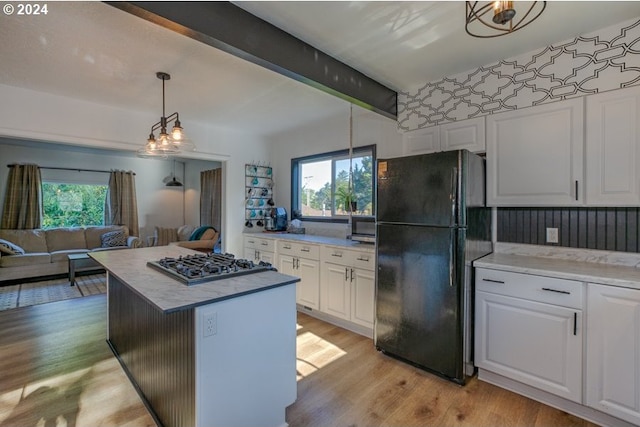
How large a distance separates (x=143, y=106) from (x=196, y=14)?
2.20 meters

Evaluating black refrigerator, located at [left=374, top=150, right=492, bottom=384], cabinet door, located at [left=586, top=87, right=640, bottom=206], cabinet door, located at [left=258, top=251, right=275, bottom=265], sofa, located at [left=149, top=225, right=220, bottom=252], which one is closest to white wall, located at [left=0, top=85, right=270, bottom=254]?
cabinet door, located at [left=258, top=251, right=275, bottom=265]

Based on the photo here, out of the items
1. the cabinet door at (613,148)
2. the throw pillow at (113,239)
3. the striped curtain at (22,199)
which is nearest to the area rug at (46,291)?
the throw pillow at (113,239)

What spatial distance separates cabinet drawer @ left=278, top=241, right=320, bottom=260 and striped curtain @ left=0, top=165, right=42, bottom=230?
202 inches

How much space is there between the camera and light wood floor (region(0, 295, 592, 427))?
5.86 feet

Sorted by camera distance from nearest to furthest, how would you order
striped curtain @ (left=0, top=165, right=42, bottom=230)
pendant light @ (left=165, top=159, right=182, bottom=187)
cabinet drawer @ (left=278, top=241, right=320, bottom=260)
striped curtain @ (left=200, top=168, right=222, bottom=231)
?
cabinet drawer @ (left=278, top=241, right=320, bottom=260)
striped curtain @ (left=0, top=165, right=42, bottom=230)
striped curtain @ (left=200, top=168, right=222, bottom=231)
pendant light @ (left=165, top=159, right=182, bottom=187)

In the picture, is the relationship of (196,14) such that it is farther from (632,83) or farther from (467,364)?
(467,364)

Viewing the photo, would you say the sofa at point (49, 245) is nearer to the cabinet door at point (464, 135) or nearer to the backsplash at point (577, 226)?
the cabinet door at point (464, 135)

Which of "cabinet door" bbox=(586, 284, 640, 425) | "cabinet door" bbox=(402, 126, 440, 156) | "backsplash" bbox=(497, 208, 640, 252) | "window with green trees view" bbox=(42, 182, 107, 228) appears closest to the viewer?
"cabinet door" bbox=(586, 284, 640, 425)

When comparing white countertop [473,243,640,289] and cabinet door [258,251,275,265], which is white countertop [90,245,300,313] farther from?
cabinet door [258,251,275,265]

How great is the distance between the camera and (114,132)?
3307mm

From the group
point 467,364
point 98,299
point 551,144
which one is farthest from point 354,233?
point 98,299

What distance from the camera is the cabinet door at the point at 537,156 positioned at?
2047 mm

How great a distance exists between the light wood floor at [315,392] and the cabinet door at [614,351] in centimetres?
24

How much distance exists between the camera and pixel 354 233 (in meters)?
3.15
